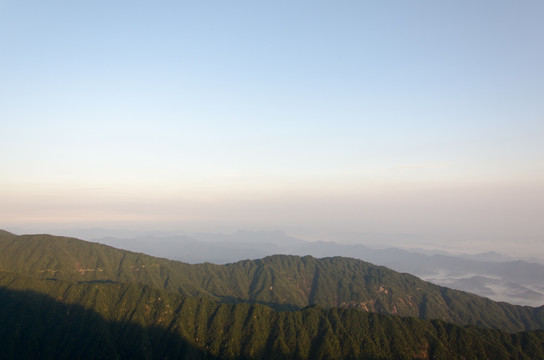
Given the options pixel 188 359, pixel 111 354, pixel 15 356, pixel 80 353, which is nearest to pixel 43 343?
pixel 15 356

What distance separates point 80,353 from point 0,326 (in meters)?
55.9

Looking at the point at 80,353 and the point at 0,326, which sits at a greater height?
the point at 0,326

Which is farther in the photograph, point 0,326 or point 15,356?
point 0,326

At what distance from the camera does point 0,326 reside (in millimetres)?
197875

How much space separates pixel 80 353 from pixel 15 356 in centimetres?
3421

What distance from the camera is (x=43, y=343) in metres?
195

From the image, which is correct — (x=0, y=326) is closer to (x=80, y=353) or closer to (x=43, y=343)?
(x=43, y=343)

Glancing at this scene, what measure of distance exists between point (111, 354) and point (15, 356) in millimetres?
52242

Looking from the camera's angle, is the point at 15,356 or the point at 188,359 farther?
the point at 188,359

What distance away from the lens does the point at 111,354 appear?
19188 cm

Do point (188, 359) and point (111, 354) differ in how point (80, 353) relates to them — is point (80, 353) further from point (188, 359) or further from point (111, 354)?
point (188, 359)

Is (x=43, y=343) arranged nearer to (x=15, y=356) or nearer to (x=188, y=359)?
(x=15, y=356)

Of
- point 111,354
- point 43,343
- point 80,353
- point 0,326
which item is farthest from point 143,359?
point 0,326

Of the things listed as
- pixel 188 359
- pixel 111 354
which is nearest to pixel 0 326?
pixel 111 354
